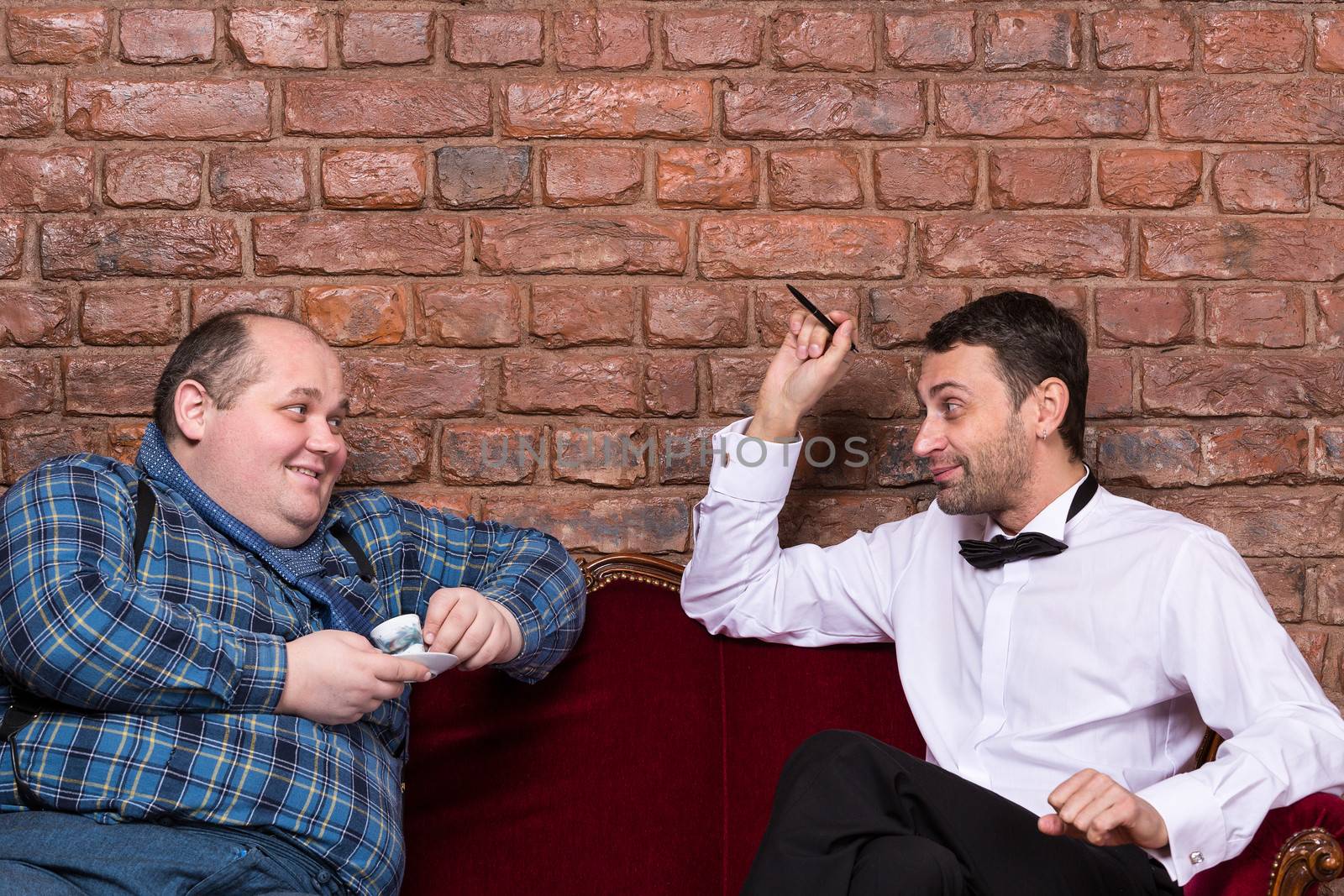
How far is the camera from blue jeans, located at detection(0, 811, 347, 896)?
4.61 ft

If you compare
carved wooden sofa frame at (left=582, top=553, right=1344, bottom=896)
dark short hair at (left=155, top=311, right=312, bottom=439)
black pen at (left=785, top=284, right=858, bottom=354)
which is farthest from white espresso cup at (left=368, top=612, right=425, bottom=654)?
carved wooden sofa frame at (left=582, top=553, right=1344, bottom=896)

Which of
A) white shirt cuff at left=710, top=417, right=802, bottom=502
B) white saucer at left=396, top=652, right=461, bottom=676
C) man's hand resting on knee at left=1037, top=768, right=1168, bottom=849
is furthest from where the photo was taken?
white shirt cuff at left=710, top=417, right=802, bottom=502

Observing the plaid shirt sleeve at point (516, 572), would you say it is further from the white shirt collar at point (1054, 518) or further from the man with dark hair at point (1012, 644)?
the white shirt collar at point (1054, 518)

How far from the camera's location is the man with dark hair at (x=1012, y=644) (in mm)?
1423

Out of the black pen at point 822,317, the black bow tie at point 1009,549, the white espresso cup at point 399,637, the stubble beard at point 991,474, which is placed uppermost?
the black pen at point 822,317

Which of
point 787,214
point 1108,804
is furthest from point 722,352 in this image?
point 1108,804

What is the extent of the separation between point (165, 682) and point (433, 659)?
34cm

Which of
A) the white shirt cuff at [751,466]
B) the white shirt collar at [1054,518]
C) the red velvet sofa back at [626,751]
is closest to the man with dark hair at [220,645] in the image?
the red velvet sofa back at [626,751]

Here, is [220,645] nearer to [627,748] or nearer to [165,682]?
[165,682]

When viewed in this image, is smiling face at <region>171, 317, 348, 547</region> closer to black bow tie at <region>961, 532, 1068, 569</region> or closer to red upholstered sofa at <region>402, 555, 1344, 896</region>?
red upholstered sofa at <region>402, 555, 1344, 896</region>

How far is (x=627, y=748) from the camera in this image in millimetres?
1949

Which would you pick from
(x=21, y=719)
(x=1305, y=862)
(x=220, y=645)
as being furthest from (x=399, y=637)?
(x=1305, y=862)

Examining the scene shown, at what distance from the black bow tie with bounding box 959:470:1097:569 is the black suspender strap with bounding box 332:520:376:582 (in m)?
0.96

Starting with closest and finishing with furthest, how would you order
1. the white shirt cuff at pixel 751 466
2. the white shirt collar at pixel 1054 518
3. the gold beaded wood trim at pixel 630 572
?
the white shirt collar at pixel 1054 518 → the white shirt cuff at pixel 751 466 → the gold beaded wood trim at pixel 630 572
